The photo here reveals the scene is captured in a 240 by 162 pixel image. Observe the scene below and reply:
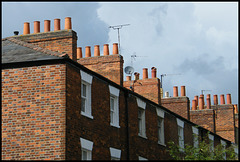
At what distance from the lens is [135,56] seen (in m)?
36.8

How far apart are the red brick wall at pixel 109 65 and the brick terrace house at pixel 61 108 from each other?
251cm

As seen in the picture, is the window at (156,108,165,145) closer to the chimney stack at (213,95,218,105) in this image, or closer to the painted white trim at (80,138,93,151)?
the painted white trim at (80,138,93,151)

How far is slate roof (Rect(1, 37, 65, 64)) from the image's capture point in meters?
22.5

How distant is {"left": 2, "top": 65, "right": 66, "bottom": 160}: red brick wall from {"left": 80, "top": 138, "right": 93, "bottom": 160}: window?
1503 mm

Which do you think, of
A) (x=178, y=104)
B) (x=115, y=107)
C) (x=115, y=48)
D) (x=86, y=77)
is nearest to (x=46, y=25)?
(x=86, y=77)

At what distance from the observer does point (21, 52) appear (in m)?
23.6

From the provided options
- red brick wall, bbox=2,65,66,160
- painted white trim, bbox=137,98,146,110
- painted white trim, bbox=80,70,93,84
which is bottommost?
red brick wall, bbox=2,65,66,160

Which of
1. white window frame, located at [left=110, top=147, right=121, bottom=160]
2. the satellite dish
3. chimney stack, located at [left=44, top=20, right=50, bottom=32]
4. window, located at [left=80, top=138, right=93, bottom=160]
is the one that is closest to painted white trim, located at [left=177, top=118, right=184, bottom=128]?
the satellite dish

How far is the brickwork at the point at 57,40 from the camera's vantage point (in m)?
25.6

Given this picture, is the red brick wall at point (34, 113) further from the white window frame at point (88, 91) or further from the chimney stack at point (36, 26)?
the chimney stack at point (36, 26)

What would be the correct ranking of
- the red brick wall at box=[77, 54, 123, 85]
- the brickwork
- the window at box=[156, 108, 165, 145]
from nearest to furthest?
the brickwork → the red brick wall at box=[77, 54, 123, 85] → the window at box=[156, 108, 165, 145]

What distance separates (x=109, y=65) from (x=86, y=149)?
348 inches

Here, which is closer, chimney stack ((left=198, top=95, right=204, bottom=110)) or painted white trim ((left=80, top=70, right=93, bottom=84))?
painted white trim ((left=80, top=70, right=93, bottom=84))

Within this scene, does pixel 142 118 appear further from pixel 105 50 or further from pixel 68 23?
pixel 68 23
